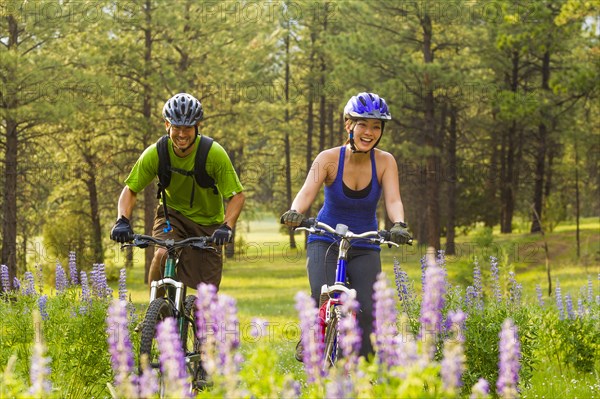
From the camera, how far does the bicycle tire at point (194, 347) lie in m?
5.34

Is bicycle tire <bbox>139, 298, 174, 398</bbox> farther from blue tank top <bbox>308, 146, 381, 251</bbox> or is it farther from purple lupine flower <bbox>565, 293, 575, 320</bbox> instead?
purple lupine flower <bbox>565, 293, 575, 320</bbox>

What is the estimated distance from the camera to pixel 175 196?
251 inches

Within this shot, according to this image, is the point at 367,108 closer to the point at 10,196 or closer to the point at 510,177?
the point at 10,196

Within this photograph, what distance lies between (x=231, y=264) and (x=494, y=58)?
15.5m

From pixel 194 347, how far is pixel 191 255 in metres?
0.78

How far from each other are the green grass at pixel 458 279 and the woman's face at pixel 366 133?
8.30 ft

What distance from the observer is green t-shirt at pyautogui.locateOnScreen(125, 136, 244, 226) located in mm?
5980

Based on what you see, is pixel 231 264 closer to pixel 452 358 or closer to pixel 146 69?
pixel 146 69

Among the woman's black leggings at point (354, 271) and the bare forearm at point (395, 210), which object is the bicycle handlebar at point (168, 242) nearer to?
the woman's black leggings at point (354, 271)

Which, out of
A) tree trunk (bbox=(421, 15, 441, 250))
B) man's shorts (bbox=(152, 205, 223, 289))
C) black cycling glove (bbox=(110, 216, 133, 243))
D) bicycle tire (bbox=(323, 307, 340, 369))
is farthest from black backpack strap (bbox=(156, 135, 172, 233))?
tree trunk (bbox=(421, 15, 441, 250))

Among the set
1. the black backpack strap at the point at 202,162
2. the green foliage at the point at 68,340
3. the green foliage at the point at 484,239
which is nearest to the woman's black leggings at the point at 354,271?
the black backpack strap at the point at 202,162

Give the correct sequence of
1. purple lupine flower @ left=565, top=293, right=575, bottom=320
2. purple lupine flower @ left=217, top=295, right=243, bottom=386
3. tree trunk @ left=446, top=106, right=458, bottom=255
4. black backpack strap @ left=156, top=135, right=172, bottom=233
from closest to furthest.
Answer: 1. purple lupine flower @ left=217, top=295, right=243, bottom=386
2. black backpack strap @ left=156, top=135, right=172, bottom=233
3. purple lupine flower @ left=565, top=293, right=575, bottom=320
4. tree trunk @ left=446, top=106, right=458, bottom=255

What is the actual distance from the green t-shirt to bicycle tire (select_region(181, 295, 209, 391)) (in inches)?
33.5

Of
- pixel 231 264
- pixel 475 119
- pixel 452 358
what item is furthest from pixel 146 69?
pixel 452 358
